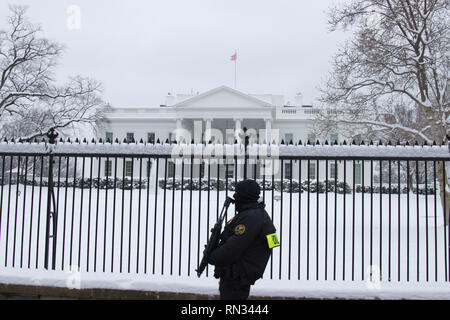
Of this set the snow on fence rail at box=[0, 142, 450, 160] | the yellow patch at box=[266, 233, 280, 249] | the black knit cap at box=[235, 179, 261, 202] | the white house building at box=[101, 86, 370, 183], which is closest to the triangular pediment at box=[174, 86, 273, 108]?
the white house building at box=[101, 86, 370, 183]

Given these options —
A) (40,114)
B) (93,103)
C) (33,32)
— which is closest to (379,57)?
(93,103)

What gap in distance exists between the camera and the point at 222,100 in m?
43.2

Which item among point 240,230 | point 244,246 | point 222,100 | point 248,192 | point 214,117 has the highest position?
point 222,100

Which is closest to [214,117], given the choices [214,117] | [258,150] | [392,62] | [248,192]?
[214,117]

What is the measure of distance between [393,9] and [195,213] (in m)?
9.31

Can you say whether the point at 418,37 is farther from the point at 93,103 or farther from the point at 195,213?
the point at 93,103

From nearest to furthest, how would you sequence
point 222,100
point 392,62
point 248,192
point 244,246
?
1. point 244,246
2. point 248,192
3. point 392,62
4. point 222,100

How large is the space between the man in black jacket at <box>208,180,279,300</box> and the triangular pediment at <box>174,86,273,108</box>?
132 feet

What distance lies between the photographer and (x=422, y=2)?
1107 cm

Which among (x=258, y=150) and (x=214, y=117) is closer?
(x=258, y=150)

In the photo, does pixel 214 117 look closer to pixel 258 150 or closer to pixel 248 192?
pixel 258 150

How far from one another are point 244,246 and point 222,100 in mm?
41219

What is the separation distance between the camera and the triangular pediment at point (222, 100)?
42.6 meters

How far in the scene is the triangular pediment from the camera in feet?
140
